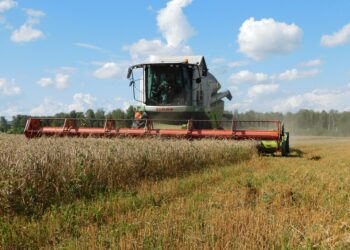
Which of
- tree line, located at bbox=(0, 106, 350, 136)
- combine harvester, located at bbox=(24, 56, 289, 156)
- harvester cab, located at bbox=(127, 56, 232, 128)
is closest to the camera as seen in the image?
combine harvester, located at bbox=(24, 56, 289, 156)

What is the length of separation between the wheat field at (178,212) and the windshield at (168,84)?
6.54m

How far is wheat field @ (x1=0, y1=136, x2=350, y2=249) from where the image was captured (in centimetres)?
365

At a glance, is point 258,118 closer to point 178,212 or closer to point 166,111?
point 166,111

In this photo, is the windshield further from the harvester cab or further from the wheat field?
the wheat field

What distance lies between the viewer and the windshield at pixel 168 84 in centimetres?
1438

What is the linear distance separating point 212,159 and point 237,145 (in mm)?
1565

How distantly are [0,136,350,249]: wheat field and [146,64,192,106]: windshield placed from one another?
21.4 ft

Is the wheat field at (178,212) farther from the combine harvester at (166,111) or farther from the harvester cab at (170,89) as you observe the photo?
the harvester cab at (170,89)

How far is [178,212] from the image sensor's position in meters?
4.82

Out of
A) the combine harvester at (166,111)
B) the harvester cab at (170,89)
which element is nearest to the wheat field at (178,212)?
the combine harvester at (166,111)

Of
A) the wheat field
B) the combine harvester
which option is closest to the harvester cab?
the combine harvester

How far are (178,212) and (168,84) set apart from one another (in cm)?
993

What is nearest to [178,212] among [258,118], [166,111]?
[166,111]

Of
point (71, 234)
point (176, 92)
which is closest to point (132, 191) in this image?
point (71, 234)
